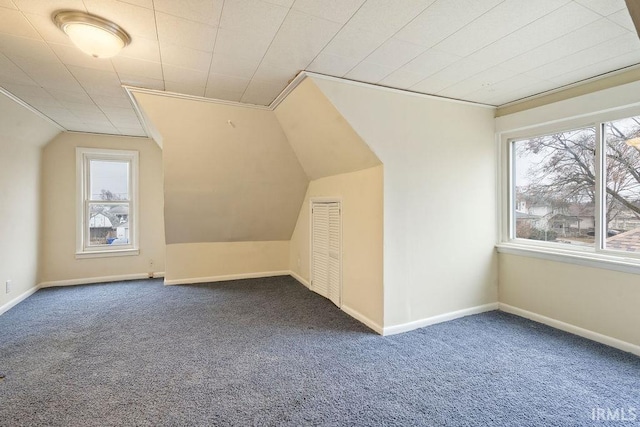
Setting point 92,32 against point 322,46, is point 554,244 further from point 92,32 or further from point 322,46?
point 92,32

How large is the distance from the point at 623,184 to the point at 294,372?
3355 millimetres

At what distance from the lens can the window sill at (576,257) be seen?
2.59 meters

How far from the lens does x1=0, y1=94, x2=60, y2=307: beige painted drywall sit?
3.44 m

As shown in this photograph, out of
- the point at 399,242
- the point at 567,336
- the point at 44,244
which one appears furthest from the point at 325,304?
the point at 44,244

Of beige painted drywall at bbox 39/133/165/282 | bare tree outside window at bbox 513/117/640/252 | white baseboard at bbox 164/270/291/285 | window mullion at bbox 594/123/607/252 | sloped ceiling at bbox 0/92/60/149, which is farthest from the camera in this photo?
white baseboard at bbox 164/270/291/285

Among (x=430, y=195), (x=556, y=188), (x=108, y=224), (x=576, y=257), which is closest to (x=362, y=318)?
(x=430, y=195)

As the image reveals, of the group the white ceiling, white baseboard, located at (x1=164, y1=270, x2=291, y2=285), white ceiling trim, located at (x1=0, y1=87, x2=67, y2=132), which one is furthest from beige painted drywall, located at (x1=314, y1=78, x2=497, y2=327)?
white ceiling trim, located at (x1=0, y1=87, x2=67, y2=132)

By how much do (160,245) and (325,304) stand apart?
327 cm

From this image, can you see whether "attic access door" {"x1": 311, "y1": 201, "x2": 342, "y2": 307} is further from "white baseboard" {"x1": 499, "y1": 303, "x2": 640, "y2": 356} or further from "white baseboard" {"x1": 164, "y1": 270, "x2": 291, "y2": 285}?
"white baseboard" {"x1": 499, "y1": 303, "x2": 640, "y2": 356}

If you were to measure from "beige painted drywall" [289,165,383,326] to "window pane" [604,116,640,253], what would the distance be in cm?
214

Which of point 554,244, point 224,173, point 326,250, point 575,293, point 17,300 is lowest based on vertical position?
point 17,300

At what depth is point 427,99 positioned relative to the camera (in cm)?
315

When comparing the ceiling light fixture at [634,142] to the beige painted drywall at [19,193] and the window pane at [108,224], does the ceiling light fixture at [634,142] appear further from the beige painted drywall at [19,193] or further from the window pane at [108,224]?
the window pane at [108,224]

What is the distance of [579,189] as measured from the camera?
301 cm
